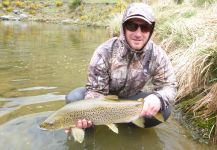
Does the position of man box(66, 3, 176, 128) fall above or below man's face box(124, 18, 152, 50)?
below

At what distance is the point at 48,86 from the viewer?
23.4 feet

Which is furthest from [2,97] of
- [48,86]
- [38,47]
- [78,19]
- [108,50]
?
[78,19]

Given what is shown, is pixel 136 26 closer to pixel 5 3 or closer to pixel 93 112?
pixel 93 112

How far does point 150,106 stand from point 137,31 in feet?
2.78

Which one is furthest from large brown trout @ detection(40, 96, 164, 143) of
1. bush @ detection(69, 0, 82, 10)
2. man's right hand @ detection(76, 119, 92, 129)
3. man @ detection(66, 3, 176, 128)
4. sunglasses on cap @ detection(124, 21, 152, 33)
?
bush @ detection(69, 0, 82, 10)

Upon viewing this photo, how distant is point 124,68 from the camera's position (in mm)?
4211

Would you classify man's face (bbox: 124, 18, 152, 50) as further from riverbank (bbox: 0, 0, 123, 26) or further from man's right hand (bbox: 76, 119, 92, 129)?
riverbank (bbox: 0, 0, 123, 26)

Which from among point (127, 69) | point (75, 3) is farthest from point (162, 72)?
point (75, 3)

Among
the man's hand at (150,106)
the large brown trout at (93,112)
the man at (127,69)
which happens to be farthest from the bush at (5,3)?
the man's hand at (150,106)

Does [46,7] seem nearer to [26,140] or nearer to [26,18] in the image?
[26,18]

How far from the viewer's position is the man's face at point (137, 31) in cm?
384

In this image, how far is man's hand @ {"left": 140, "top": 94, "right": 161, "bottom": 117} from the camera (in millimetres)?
3672

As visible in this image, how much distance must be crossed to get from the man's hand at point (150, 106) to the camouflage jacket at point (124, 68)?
1.04ft

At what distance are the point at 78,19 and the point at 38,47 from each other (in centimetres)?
2197
